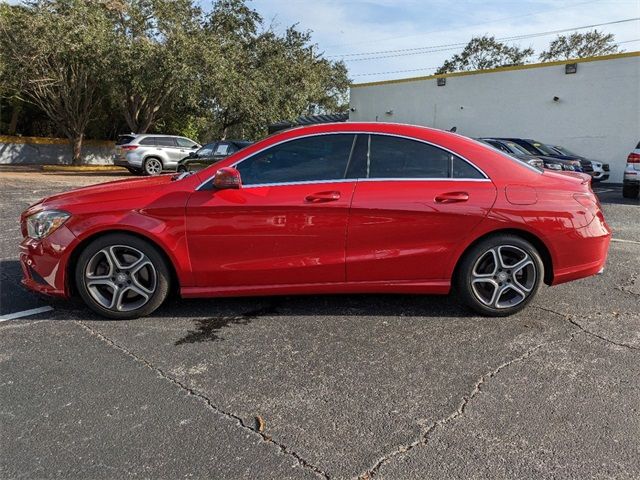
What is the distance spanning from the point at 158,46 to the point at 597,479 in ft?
71.7

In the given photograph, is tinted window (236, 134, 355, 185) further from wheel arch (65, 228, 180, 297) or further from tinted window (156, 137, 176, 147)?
tinted window (156, 137, 176, 147)

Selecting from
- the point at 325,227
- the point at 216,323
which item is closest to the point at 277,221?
the point at 325,227

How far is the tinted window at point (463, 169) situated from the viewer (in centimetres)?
390

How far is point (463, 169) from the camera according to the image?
3.92 m

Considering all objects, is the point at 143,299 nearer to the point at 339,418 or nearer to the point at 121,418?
the point at 121,418

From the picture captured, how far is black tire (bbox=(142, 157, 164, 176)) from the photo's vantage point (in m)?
19.6

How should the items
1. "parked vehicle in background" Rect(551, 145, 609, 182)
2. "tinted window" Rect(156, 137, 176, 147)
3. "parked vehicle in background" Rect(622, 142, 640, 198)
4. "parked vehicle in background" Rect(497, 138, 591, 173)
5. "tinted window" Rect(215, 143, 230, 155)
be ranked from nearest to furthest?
1. "parked vehicle in background" Rect(622, 142, 640, 198)
2. "parked vehicle in background" Rect(497, 138, 591, 173)
3. "tinted window" Rect(215, 143, 230, 155)
4. "parked vehicle in background" Rect(551, 145, 609, 182)
5. "tinted window" Rect(156, 137, 176, 147)

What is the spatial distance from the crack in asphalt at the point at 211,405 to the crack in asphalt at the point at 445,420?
0.23m

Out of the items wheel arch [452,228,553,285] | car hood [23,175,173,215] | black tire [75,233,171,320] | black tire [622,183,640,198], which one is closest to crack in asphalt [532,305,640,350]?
wheel arch [452,228,553,285]

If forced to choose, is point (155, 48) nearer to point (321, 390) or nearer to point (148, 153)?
point (148, 153)

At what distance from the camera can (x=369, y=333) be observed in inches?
146

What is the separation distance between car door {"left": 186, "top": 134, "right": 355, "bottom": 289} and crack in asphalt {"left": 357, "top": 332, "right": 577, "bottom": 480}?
4.39 ft

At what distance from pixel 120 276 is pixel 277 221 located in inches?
52.0

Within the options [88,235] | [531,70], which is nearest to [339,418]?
[88,235]
